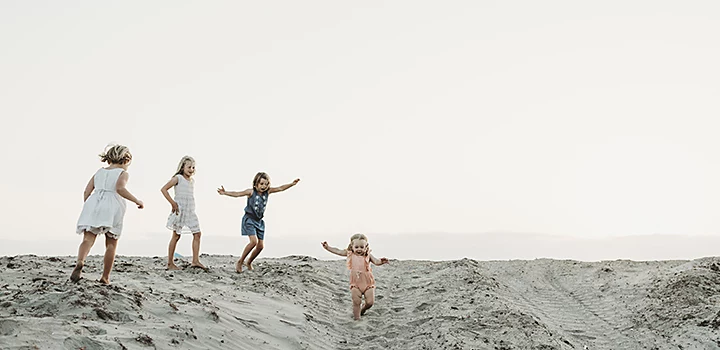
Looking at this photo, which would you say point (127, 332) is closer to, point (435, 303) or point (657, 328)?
point (435, 303)

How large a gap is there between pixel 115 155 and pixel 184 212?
313 cm

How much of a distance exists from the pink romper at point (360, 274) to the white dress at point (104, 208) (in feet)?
11.4

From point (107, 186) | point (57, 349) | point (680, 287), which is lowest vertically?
point (57, 349)

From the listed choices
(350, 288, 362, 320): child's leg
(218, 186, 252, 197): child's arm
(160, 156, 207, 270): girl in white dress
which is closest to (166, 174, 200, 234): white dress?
(160, 156, 207, 270): girl in white dress

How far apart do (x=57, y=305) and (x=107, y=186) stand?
192cm

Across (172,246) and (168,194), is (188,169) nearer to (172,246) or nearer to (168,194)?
(168,194)

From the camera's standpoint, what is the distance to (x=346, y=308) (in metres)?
10.3

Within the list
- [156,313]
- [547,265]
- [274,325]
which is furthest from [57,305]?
[547,265]

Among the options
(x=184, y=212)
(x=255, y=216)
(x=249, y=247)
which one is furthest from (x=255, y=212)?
(x=184, y=212)

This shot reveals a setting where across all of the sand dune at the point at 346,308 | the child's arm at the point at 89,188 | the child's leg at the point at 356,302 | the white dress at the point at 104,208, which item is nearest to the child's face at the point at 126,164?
the white dress at the point at 104,208

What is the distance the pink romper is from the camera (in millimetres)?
9609

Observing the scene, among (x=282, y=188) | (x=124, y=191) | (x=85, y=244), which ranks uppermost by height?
(x=282, y=188)

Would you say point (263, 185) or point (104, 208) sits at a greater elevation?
point (263, 185)

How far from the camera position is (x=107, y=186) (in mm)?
8039
